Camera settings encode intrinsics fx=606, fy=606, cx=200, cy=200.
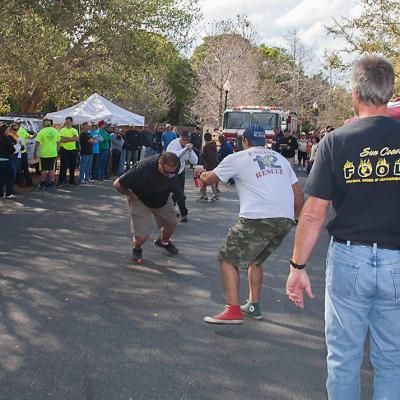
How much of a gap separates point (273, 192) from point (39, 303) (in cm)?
253

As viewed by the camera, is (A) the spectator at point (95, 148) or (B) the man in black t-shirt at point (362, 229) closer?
(B) the man in black t-shirt at point (362, 229)

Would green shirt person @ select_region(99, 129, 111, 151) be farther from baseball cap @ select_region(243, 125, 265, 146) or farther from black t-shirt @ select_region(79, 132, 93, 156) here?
baseball cap @ select_region(243, 125, 265, 146)

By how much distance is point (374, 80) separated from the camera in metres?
2.91

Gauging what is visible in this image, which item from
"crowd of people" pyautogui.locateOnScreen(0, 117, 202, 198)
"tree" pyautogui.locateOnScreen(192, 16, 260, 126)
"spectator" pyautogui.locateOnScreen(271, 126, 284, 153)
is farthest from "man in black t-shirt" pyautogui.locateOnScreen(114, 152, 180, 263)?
"tree" pyautogui.locateOnScreen(192, 16, 260, 126)

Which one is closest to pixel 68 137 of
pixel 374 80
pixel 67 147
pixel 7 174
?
pixel 67 147

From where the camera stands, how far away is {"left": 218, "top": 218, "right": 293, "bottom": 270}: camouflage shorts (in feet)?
18.0

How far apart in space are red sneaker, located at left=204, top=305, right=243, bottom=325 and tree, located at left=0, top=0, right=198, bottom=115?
10.8 m

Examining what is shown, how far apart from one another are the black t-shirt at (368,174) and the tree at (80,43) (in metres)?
12.5

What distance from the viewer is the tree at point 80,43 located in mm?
15625

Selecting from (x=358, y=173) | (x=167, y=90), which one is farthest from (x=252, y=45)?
(x=358, y=173)

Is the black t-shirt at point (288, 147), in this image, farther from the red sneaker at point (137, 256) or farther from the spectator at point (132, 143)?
the red sneaker at point (137, 256)

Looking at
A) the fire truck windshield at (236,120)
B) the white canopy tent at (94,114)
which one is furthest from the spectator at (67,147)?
the fire truck windshield at (236,120)

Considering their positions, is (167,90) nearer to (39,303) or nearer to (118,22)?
(118,22)

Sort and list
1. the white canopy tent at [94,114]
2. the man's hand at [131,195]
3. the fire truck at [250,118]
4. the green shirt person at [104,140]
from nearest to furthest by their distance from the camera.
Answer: the man's hand at [131,195] → the green shirt person at [104,140] → the white canopy tent at [94,114] → the fire truck at [250,118]
